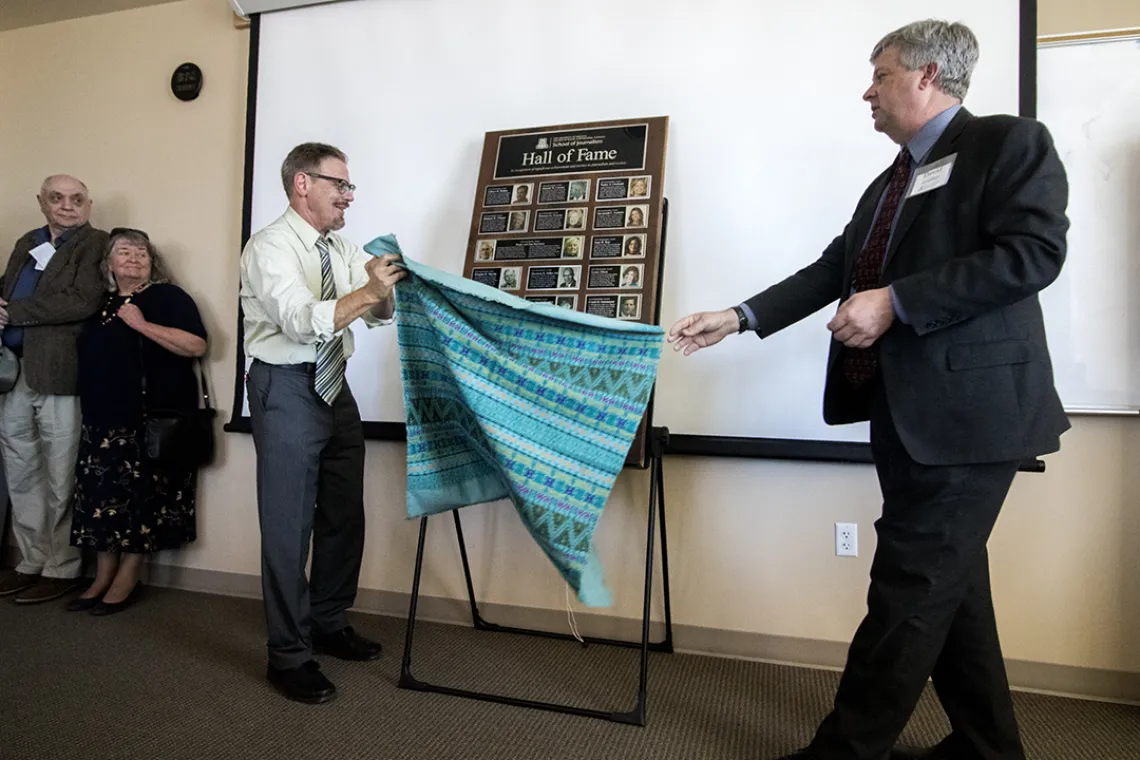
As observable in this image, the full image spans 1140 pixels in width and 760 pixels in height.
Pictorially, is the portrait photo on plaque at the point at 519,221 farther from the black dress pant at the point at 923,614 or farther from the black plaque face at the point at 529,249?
the black dress pant at the point at 923,614

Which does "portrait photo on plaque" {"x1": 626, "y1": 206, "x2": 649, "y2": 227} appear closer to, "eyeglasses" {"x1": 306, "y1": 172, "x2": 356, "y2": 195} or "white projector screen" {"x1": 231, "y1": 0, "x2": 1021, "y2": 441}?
"white projector screen" {"x1": 231, "y1": 0, "x2": 1021, "y2": 441}

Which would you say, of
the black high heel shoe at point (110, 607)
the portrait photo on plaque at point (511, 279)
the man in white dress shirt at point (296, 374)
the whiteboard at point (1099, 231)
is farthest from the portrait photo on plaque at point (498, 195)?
the black high heel shoe at point (110, 607)

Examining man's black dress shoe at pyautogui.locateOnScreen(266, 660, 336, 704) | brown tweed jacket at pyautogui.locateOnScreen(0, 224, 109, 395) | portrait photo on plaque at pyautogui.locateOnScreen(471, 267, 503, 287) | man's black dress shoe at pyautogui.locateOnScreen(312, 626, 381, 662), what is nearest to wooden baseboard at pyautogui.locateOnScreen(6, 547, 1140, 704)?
man's black dress shoe at pyautogui.locateOnScreen(312, 626, 381, 662)

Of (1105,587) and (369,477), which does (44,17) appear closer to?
(369,477)

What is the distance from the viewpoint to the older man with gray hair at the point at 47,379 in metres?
2.89

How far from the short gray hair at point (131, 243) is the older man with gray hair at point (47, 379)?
4 centimetres

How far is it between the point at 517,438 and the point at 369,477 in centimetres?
126

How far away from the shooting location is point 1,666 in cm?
223

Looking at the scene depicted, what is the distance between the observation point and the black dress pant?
1388mm

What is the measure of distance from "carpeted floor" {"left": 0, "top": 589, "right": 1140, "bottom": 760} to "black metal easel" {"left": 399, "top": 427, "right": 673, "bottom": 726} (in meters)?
0.03

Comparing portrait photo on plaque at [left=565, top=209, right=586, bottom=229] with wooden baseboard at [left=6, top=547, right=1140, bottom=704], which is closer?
wooden baseboard at [left=6, top=547, right=1140, bottom=704]

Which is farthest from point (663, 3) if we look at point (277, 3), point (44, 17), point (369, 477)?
point (44, 17)

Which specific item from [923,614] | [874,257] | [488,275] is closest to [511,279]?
[488,275]

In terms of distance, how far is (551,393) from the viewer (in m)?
1.73
